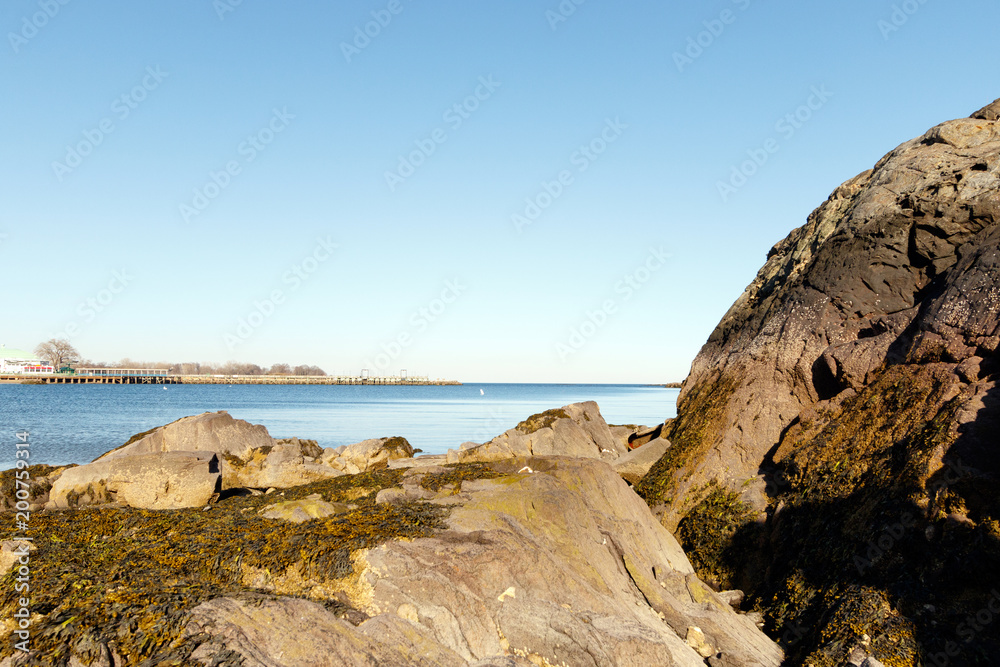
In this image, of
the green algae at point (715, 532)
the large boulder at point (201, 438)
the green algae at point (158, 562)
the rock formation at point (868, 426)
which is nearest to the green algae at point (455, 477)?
the green algae at point (158, 562)

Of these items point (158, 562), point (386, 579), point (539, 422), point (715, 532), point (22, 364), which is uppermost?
point (22, 364)

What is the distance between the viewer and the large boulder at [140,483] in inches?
542

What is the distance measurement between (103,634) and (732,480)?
13.7 m

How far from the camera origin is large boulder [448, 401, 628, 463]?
74.8 feet

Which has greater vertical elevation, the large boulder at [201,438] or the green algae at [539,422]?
the large boulder at [201,438]

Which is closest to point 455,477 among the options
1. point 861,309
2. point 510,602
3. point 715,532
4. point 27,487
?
point 510,602

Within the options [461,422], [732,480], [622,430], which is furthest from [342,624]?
[461,422]

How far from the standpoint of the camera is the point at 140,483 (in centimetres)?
1398

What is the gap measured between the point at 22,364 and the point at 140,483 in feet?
598

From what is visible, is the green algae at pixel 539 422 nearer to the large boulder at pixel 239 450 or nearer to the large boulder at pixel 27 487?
the large boulder at pixel 239 450

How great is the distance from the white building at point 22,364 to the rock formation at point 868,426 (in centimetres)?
17563

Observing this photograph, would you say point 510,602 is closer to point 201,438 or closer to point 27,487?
point 27,487

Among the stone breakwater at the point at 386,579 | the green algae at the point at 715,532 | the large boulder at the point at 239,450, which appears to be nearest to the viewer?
the stone breakwater at the point at 386,579

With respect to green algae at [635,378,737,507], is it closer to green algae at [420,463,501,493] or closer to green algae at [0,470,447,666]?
green algae at [420,463,501,493]
